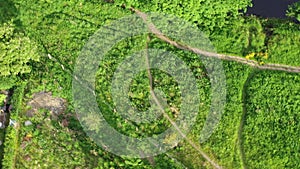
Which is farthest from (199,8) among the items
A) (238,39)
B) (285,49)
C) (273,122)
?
(273,122)

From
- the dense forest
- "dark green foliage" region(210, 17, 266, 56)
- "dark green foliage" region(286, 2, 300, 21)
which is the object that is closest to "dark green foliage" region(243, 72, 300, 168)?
the dense forest

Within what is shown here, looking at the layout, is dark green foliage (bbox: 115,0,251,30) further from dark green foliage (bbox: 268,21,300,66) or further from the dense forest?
dark green foliage (bbox: 268,21,300,66)

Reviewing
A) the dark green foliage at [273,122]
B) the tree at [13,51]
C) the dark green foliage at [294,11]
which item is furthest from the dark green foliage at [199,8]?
the tree at [13,51]

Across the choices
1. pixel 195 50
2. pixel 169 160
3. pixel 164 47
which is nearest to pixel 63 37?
pixel 164 47

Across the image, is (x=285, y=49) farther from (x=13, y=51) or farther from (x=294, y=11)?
(x=13, y=51)

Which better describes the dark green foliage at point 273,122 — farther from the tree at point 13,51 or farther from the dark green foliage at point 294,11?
the tree at point 13,51
